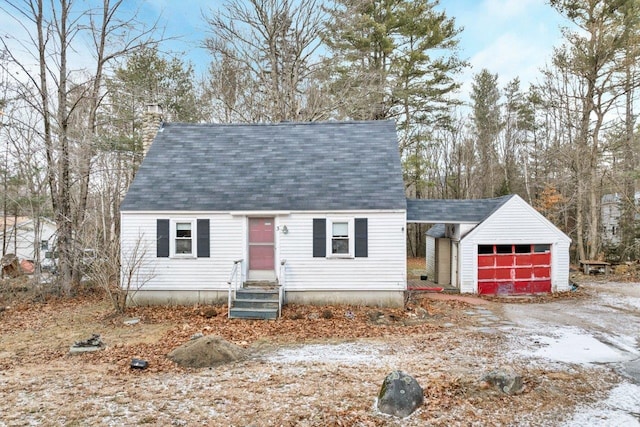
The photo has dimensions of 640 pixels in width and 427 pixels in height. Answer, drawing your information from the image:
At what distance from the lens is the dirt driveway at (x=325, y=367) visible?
5.05m

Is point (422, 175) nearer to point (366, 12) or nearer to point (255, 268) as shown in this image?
point (366, 12)

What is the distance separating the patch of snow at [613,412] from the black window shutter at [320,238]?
7.51 metres

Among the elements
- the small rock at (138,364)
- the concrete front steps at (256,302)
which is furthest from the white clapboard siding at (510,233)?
the small rock at (138,364)

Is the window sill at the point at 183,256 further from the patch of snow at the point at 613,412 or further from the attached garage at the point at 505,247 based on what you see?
the patch of snow at the point at 613,412

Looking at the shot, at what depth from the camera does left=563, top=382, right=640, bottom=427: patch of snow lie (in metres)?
4.75

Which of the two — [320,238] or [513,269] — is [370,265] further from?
[513,269]

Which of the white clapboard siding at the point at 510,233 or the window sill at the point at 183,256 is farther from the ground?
the white clapboard siding at the point at 510,233

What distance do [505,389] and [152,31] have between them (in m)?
15.4

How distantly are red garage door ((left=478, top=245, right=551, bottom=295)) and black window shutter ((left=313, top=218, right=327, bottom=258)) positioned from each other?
6185mm

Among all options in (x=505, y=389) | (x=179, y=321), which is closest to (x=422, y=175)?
(x=179, y=321)

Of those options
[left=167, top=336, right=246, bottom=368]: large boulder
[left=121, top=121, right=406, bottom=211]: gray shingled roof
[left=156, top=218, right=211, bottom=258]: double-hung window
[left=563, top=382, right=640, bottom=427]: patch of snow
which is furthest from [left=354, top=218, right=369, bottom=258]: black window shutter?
[left=563, top=382, right=640, bottom=427]: patch of snow

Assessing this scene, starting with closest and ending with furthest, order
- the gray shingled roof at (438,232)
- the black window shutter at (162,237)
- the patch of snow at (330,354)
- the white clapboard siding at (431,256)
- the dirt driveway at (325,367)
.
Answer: the dirt driveway at (325,367), the patch of snow at (330,354), the black window shutter at (162,237), the gray shingled roof at (438,232), the white clapboard siding at (431,256)

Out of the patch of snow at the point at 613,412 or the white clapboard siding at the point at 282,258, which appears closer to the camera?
the patch of snow at the point at 613,412

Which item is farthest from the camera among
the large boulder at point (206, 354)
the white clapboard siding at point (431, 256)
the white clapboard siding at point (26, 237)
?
the white clapboard siding at point (431, 256)
